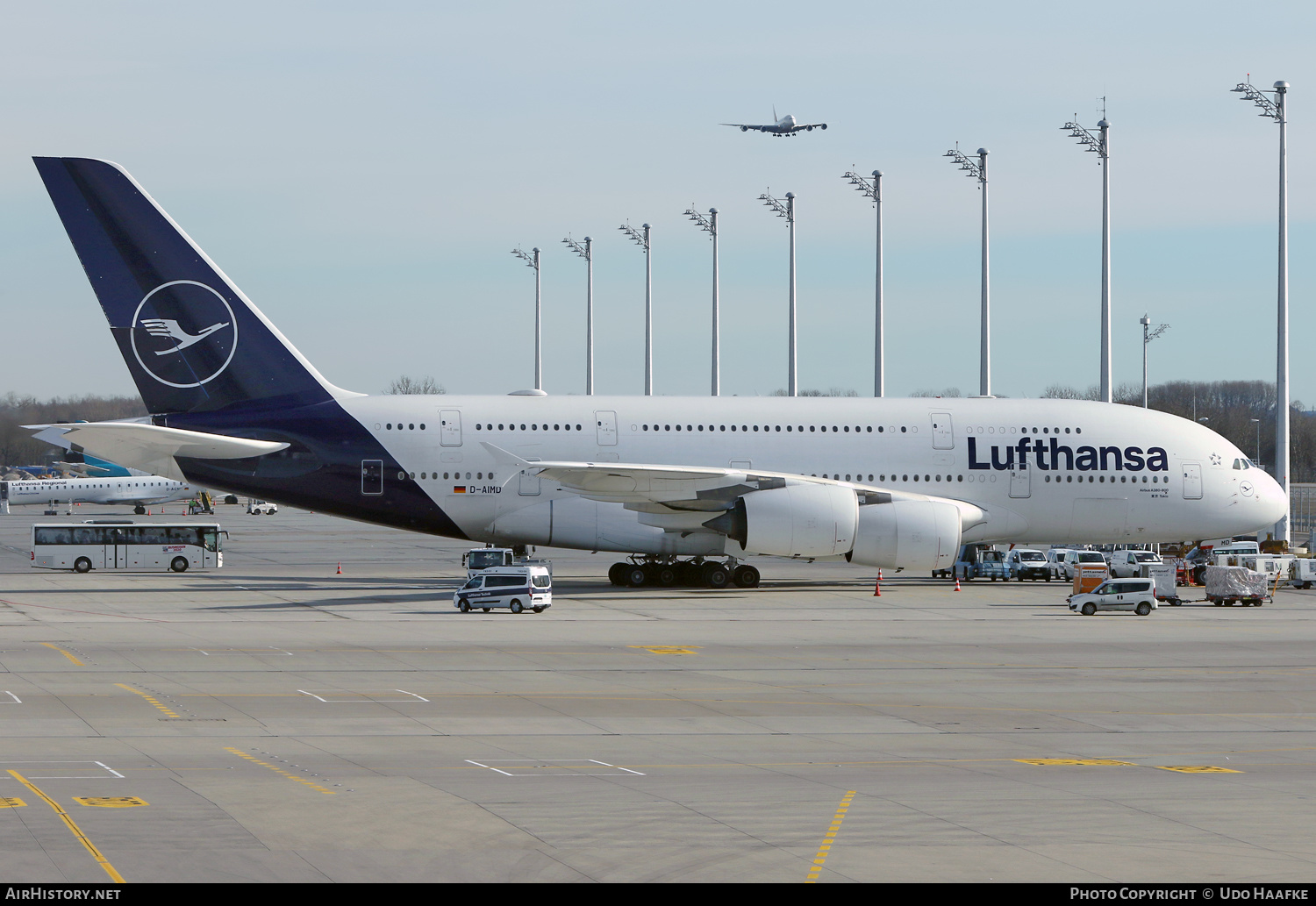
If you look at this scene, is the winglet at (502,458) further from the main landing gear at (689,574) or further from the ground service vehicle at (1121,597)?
the ground service vehicle at (1121,597)

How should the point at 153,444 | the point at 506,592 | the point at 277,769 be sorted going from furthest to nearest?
the point at 153,444 < the point at 506,592 < the point at 277,769

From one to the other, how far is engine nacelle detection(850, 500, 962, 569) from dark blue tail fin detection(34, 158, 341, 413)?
57.4 feet

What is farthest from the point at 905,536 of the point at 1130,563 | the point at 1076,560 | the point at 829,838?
the point at 829,838

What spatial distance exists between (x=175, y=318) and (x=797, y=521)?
20.4 metres

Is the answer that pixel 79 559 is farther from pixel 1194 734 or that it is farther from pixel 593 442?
pixel 1194 734

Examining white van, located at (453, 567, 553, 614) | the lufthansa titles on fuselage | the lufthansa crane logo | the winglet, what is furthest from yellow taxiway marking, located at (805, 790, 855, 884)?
the lufthansa crane logo

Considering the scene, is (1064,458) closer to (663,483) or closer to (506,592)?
(663,483)

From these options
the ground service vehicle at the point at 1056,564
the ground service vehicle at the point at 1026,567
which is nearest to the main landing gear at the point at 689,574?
the ground service vehicle at the point at 1026,567

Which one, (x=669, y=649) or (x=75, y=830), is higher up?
(x=75, y=830)

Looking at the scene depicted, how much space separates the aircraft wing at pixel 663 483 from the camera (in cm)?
4253

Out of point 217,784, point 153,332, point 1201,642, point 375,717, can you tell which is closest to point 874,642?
point 1201,642

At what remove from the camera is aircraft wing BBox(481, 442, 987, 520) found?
4253 centimetres

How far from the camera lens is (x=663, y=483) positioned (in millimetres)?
43344
